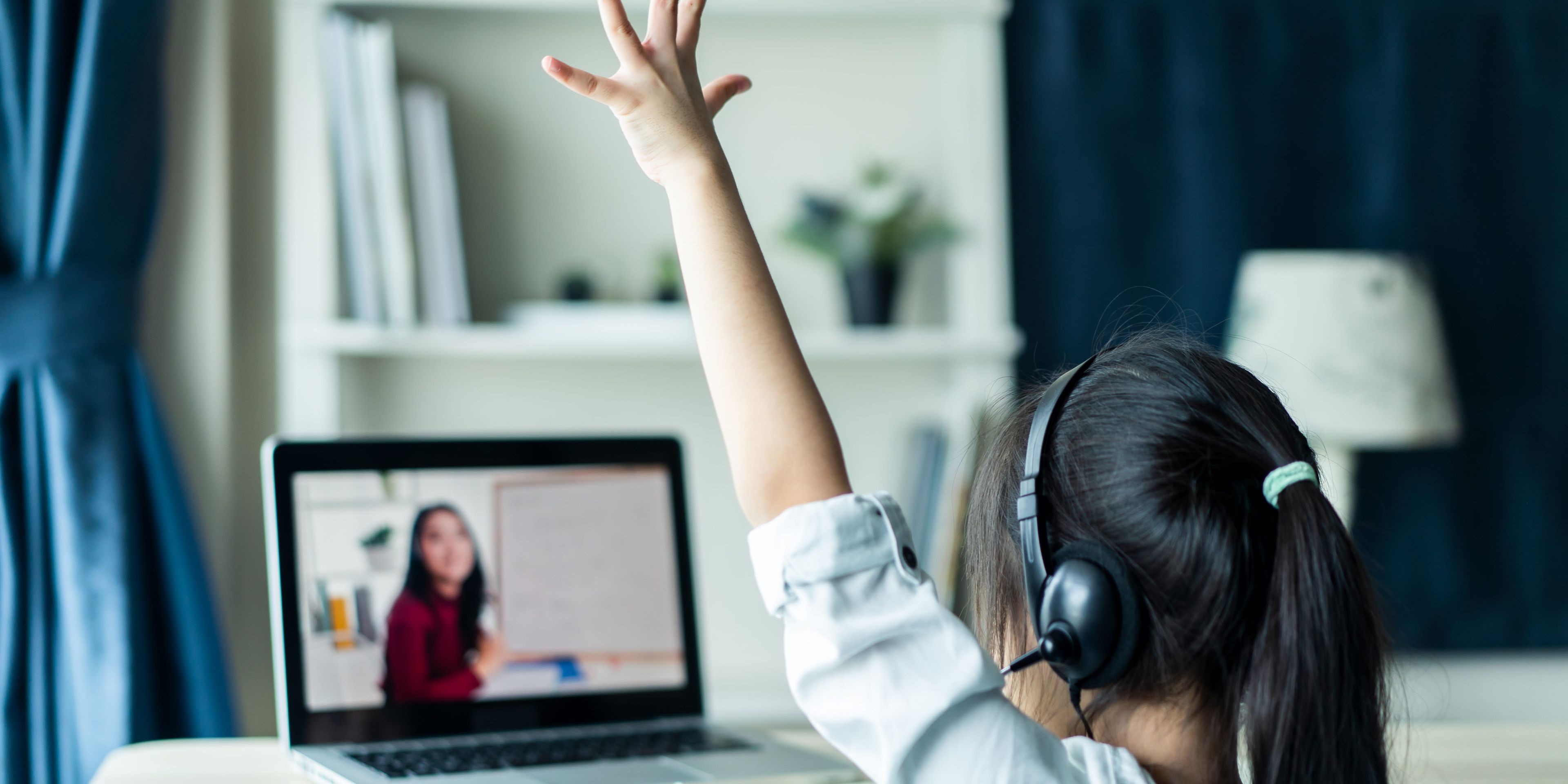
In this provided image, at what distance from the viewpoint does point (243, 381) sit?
165 centimetres

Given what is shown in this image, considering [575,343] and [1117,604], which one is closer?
[1117,604]

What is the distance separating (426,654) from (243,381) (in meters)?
0.85

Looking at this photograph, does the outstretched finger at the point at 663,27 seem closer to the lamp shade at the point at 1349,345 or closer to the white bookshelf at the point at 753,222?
the white bookshelf at the point at 753,222

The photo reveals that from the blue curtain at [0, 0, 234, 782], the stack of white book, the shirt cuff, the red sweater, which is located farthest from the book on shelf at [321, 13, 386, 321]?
the shirt cuff

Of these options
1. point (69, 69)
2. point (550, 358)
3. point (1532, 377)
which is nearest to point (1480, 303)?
point (1532, 377)

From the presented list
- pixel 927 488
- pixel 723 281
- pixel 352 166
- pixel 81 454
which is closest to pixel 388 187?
pixel 352 166

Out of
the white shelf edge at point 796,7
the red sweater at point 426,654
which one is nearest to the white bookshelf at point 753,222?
the white shelf edge at point 796,7

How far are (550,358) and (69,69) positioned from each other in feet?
2.29

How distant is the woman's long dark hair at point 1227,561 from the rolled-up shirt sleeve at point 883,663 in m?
0.10

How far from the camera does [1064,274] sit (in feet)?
5.99

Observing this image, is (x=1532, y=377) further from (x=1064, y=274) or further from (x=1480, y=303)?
(x=1064, y=274)

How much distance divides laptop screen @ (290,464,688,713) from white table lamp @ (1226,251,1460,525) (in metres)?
0.94

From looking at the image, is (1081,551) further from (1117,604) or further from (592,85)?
(592,85)

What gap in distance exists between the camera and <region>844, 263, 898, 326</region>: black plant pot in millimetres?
1646
